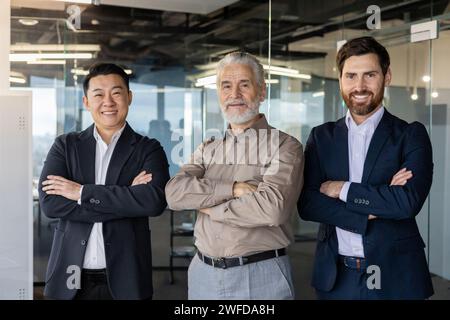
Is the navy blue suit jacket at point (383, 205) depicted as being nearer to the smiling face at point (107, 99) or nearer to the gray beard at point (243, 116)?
the gray beard at point (243, 116)

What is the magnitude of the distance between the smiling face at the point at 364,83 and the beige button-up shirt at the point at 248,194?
0.34 metres

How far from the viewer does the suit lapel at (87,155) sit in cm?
263

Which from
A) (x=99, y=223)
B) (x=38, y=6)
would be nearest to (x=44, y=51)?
(x=38, y=6)

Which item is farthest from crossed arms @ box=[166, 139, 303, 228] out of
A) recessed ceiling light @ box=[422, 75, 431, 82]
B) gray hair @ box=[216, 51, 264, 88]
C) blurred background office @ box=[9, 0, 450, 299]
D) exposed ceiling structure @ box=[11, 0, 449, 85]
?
recessed ceiling light @ box=[422, 75, 431, 82]

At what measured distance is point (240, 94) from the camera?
250cm

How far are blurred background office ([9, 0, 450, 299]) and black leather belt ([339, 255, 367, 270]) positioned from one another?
115 centimetres

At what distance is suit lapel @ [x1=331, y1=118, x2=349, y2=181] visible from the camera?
2514 millimetres

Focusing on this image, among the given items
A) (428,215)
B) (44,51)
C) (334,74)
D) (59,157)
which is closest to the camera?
(59,157)

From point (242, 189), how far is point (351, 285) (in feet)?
2.17

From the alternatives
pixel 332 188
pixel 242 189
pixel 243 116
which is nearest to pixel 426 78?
pixel 332 188

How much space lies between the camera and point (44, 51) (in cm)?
388

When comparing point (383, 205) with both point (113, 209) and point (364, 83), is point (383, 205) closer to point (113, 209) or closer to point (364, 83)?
point (364, 83)

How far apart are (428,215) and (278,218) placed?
258 cm
